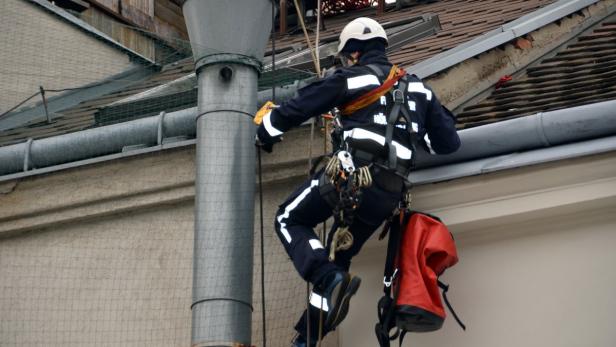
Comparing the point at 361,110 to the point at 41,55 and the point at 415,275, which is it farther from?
the point at 41,55

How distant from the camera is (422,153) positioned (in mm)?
8750

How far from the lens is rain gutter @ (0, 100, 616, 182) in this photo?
8.27m

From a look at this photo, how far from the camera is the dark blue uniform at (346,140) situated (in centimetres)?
815

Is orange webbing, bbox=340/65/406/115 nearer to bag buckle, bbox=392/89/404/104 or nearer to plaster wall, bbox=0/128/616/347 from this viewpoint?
bag buckle, bbox=392/89/404/104

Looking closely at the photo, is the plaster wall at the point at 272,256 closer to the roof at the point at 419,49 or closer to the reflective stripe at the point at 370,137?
the reflective stripe at the point at 370,137

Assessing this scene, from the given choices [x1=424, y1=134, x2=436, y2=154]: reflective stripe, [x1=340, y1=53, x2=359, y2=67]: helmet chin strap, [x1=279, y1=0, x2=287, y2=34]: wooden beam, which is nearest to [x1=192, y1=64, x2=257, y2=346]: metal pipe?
[x1=340, y1=53, x2=359, y2=67]: helmet chin strap

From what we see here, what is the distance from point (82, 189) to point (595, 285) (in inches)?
142

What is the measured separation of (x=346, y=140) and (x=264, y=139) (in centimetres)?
50

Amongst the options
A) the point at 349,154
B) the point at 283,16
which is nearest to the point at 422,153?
the point at 349,154

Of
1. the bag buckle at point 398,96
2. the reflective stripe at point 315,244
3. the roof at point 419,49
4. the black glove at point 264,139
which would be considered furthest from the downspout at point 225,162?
the roof at point 419,49

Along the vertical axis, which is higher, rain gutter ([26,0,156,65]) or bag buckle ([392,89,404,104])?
rain gutter ([26,0,156,65])

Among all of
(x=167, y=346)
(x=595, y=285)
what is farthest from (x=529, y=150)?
(x=167, y=346)

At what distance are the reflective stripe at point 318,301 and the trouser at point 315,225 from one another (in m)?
0.04

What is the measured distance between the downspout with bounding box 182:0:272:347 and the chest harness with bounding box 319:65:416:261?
22.1 inches
